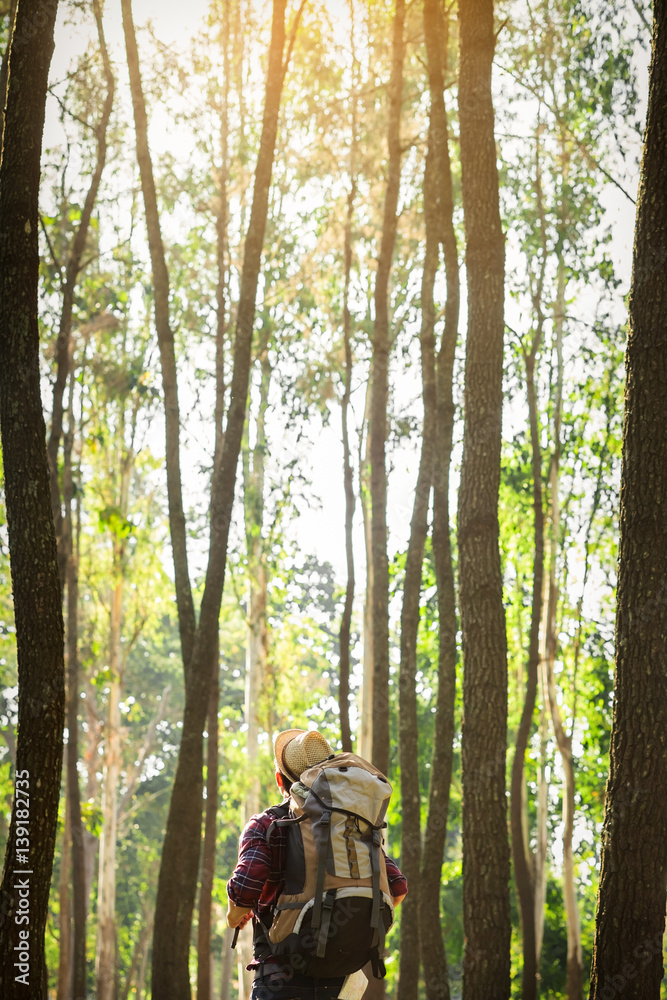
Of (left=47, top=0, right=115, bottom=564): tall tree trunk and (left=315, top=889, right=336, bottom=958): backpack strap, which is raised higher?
(left=47, top=0, right=115, bottom=564): tall tree trunk

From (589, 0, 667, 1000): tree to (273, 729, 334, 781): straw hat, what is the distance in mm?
1618

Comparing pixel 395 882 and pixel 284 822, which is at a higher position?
pixel 284 822

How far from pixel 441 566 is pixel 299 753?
4.99 meters

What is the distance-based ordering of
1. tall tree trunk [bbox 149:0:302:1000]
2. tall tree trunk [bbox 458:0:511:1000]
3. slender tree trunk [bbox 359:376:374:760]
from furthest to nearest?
slender tree trunk [bbox 359:376:374:760], tall tree trunk [bbox 149:0:302:1000], tall tree trunk [bbox 458:0:511:1000]

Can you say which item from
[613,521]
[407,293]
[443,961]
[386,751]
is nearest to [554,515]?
[613,521]

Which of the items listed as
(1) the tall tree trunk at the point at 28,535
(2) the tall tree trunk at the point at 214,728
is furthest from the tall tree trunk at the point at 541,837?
(1) the tall tree trunk at the point at 28,535

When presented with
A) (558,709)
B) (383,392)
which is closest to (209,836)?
(383,392)

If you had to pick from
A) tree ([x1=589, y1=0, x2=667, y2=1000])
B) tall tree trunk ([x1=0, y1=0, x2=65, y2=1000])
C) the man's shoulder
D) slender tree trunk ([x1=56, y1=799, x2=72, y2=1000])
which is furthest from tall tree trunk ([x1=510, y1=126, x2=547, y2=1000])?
the man's shoulder

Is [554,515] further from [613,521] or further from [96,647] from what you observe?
[96,647]

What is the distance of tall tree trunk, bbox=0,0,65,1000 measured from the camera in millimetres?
4367

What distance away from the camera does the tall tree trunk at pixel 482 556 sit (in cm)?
521

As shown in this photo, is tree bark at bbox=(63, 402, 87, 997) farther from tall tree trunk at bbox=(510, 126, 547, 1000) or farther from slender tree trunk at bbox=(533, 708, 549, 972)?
slender tree trunk at bbox=(533, 708, 549, 972)

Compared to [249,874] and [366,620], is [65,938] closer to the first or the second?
[366,620]

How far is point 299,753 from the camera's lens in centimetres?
366
